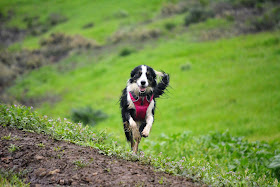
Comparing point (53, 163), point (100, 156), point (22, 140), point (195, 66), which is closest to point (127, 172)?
point (100, 156)

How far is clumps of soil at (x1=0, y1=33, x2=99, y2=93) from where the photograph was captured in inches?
1233

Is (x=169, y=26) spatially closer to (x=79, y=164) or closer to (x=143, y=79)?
(x=143, y=79)

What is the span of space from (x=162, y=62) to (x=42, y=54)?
17.2m

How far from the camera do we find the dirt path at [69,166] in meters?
4.72

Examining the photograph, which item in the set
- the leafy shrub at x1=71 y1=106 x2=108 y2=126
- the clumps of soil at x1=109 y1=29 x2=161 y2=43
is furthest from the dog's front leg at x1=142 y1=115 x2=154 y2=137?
the clumps of soil at x1=109 y1=29 x2=161 y2=43

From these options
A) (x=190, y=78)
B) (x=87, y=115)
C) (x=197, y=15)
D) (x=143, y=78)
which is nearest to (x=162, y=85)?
(x=143, y=78)

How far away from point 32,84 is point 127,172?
984 inches

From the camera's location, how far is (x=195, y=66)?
23.8 m

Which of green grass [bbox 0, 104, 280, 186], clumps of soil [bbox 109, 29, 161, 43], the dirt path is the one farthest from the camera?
clumps of soil [bbox 109, 29, 161, 43]

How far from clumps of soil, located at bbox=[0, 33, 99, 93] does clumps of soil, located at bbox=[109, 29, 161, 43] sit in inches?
96.0

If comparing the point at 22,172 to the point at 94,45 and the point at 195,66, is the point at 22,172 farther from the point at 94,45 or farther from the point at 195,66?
the point at 94,45

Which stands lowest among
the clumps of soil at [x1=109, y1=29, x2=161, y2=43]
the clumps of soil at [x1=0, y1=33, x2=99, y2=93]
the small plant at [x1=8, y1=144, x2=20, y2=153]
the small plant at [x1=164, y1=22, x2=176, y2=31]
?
the clumps of soil at [x1=0, y1=33, x2=99, y2=93]

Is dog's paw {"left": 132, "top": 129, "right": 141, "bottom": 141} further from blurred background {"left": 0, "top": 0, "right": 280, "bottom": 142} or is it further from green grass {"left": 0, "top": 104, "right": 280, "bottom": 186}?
blurred background {"left": 0, "top": 0, "right": 280, "bottom": 142}

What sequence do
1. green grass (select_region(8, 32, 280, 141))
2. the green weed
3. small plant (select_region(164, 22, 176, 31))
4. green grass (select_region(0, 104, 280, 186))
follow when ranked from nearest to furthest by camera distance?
the green weed, green grass (select_region(0, 104, 280, 186)), green grass (select_region(8, 32, 280, 141)), small plant (select_region(164, 22, 176, 31))
